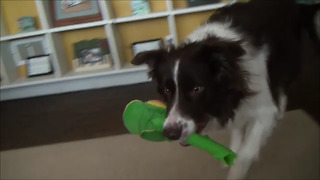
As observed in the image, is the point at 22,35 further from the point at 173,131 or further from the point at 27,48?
the point at 173,131

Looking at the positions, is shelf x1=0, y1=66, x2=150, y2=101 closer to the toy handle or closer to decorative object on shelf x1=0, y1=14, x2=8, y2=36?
decorative object on shelf x1=0, y1=14, x2=8, y2=36

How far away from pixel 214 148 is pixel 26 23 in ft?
8.08

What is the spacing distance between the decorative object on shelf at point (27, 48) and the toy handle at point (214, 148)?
2353 mm

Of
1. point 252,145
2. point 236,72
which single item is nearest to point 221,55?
point 236,72

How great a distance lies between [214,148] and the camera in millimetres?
1359

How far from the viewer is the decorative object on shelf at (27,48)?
3.39 metres

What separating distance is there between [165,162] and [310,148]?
29.3 inches

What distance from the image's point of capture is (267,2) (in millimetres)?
1954

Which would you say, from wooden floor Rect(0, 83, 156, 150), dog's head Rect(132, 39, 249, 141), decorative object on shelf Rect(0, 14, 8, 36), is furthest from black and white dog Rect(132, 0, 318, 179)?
decorative object on shelf Rect(0, 14, 8, 36)

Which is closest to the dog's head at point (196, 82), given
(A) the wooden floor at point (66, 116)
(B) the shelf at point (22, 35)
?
(A) the wooden floor at point (66, 116)

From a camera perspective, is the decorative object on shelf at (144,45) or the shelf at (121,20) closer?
the shelf at (121,20)

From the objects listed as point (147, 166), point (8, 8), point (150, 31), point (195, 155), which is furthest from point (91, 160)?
point (8, 8)

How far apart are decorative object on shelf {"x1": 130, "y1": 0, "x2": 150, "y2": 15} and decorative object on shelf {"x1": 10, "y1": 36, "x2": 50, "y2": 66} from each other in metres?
0.88

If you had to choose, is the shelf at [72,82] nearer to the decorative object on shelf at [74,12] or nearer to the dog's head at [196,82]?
the decorative object on shelf at [74,12]
